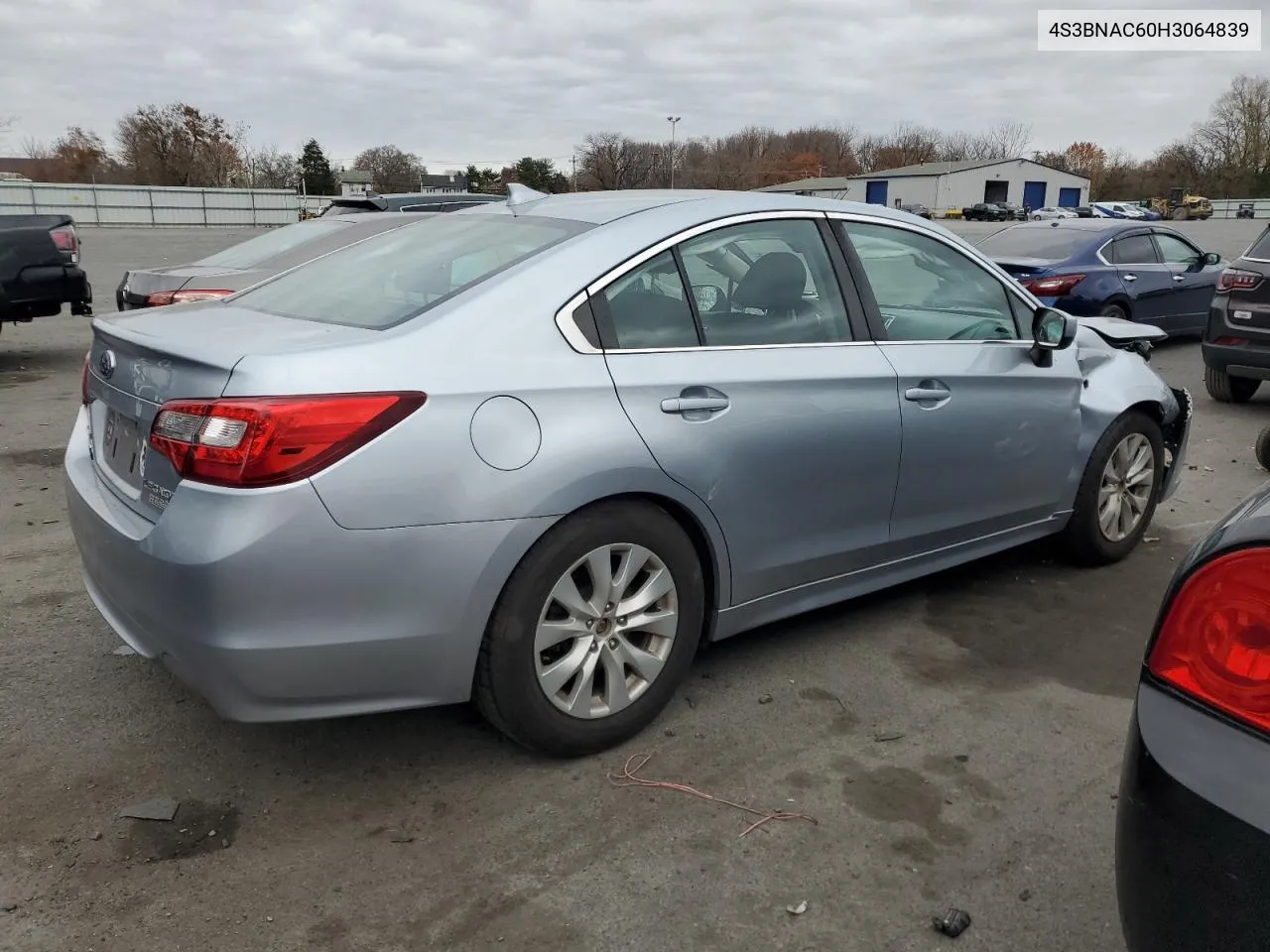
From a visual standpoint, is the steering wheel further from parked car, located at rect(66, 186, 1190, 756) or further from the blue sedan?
the blue sedan

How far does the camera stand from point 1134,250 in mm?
11750

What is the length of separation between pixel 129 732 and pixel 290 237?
19.3ft

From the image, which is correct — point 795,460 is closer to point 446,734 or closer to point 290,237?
point 446,734

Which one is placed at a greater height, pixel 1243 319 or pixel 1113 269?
pixel 1113 269

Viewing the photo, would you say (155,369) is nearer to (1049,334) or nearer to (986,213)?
(1049,334)

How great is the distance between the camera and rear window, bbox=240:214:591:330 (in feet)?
10.0

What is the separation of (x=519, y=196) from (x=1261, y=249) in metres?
7.01

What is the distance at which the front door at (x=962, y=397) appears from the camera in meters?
3.75

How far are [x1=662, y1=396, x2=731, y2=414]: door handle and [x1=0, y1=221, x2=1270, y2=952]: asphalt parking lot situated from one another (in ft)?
3.37

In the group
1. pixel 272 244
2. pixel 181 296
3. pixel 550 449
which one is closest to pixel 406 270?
pixel 550 449

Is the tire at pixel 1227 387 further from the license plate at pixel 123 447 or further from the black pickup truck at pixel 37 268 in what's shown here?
the black pickup truck at pixel 37 268

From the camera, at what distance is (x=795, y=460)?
3.34 meters

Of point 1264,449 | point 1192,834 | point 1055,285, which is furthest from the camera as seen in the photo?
point 1055,285

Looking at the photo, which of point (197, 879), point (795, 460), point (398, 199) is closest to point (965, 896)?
point (795, 460)
